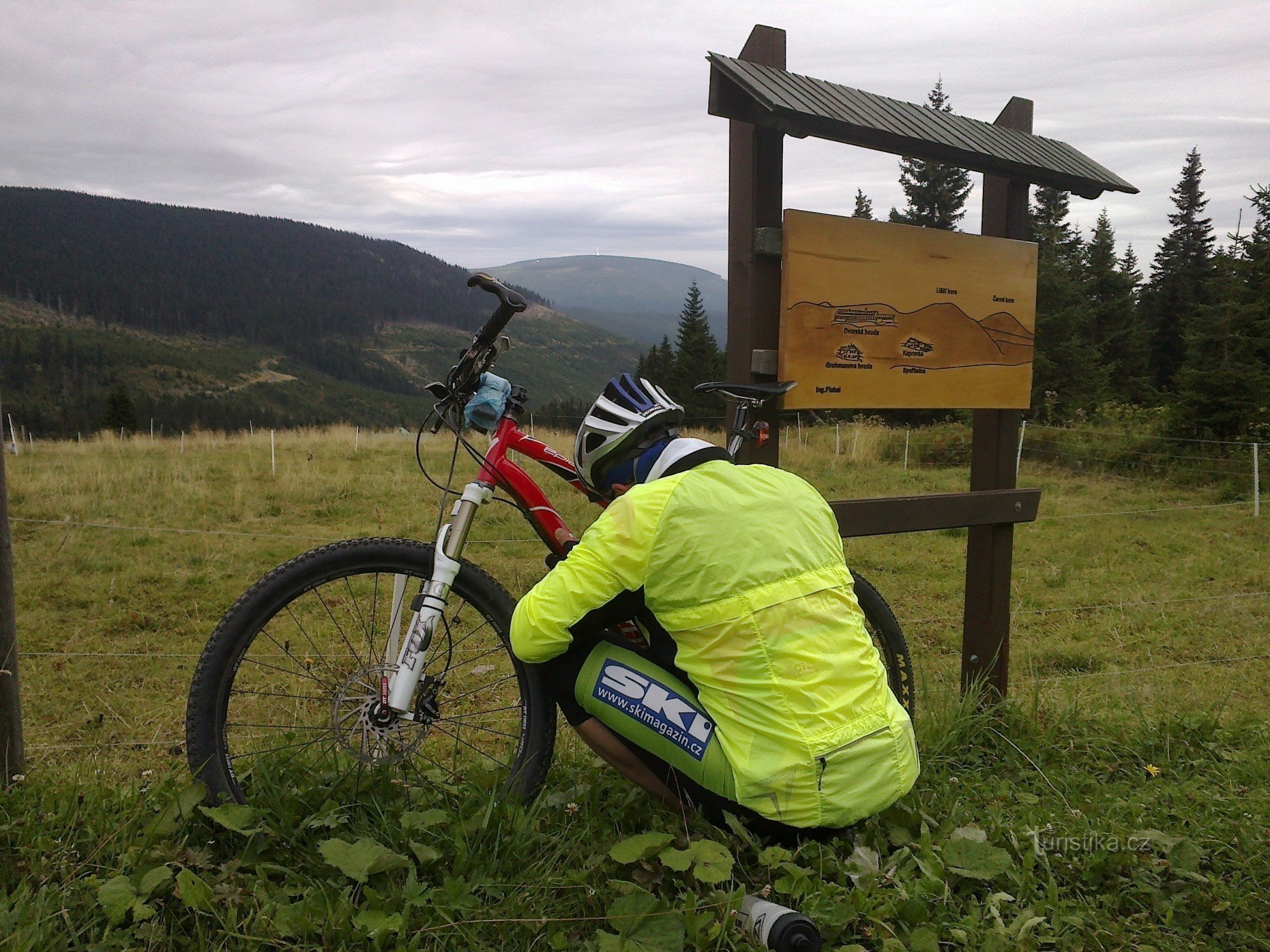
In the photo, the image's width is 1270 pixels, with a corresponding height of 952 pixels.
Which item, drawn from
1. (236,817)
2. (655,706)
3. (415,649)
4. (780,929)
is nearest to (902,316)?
(655,706)

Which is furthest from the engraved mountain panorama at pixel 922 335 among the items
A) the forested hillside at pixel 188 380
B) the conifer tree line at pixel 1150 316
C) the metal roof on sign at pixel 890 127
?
the forested hillside at pixel 188 380

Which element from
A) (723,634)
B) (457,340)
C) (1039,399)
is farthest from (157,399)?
(723,634)

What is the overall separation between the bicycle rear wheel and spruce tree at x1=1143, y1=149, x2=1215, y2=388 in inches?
1405

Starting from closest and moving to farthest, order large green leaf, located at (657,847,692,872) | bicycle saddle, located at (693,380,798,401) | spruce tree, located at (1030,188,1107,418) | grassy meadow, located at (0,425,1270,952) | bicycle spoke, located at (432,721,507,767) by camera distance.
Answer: grassy meadow, located at (0,425,1270,952) < large green leaf, located at (657,847,692,872) < bicycle spoke, located at (432,721,507,767) < bicycle saddle, located at (693,380,798,401) < spruce tree, located at (1030,188,1107,418)

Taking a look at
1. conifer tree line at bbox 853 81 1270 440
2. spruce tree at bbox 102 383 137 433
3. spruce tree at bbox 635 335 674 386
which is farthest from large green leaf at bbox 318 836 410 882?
spruce tree at bbox 102 383 137 433

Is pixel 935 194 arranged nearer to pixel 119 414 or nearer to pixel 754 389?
pixel 754 389

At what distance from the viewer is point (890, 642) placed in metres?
3.51

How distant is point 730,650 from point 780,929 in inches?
25.6

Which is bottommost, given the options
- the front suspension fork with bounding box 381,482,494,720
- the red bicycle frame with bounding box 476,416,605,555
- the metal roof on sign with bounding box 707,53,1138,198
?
the front suspension fork with bounding box 381,482,494,720

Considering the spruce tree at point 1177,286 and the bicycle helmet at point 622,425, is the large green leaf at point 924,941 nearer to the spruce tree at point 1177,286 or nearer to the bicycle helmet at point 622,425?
the bicycle helmet at point 622,425

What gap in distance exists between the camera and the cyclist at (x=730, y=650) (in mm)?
2205

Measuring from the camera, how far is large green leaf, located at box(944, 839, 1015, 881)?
7.59 ft

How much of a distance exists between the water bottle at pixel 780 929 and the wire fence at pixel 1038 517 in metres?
2.35

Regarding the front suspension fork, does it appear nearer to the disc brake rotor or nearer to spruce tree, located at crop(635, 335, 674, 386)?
the disc brake rotor
